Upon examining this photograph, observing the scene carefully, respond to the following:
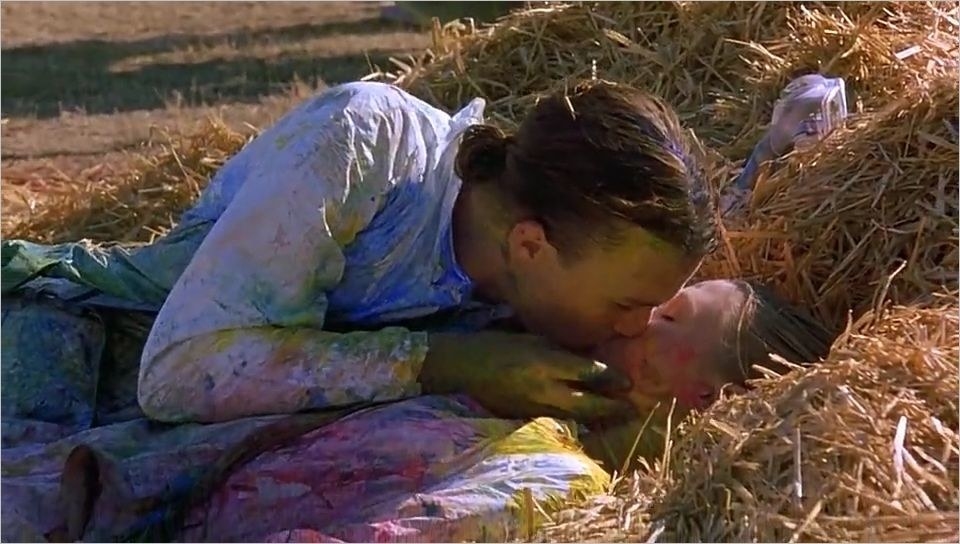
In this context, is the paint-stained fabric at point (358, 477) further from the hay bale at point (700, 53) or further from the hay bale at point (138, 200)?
the hay bale at point (138, 200)

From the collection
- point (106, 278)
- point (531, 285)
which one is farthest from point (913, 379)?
point (106, 278)

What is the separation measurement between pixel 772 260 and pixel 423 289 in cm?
82

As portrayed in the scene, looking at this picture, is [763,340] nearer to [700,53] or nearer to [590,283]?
[590,283]

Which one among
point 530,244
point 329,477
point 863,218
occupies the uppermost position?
point 530,244

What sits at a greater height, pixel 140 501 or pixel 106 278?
pixel 106 278

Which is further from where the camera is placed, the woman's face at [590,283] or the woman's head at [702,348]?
the woman's head at [702,348]

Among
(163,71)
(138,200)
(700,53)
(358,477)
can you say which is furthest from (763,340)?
(163,71)

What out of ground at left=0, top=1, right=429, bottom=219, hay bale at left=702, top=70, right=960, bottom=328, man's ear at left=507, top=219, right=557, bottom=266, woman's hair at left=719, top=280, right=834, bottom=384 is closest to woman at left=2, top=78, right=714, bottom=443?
man's ear at left=507, top=219, right=557, bottom=266

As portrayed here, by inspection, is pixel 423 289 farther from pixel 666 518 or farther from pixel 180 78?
pixel 180 78

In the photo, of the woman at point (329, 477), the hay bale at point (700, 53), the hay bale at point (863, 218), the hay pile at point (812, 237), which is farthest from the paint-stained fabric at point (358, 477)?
the hay bale at point (700, 53)

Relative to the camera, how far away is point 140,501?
2.73m

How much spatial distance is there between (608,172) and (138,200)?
8.68 ft

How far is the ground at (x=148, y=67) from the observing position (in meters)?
6.73

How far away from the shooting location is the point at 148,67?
8.66m
